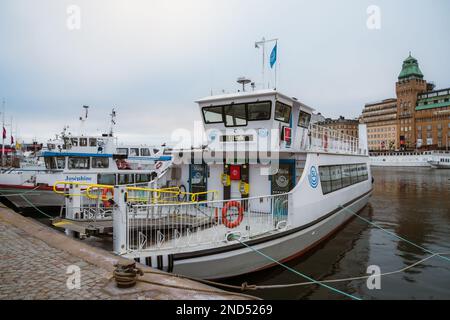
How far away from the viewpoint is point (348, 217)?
15039mm

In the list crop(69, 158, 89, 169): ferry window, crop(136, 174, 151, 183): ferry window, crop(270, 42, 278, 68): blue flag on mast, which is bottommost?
crop(136, 174, 151, 183): ferry window

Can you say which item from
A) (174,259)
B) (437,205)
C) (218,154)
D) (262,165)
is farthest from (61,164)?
(437,205)

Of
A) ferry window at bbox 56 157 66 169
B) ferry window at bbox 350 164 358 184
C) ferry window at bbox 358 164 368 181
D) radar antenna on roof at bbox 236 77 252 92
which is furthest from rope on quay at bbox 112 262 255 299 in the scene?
ferry window at bbox 56 157 66 169

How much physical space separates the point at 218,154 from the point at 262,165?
5.51 ft

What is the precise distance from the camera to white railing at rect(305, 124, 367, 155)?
11609mm

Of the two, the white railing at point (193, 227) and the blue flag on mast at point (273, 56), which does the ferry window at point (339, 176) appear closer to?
the white railing at point (193, 227)

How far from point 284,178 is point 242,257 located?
409cm

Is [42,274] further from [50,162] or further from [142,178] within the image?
[50,162]

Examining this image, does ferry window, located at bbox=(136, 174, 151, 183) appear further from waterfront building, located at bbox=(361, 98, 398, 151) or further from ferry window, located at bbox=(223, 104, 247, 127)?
waterfront building, located at bbox=(361, 98, 398, 151)

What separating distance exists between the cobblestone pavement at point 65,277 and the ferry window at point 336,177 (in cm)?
910

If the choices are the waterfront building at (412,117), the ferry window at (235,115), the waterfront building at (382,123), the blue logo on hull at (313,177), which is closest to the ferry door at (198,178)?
the ferry window at (235,115)

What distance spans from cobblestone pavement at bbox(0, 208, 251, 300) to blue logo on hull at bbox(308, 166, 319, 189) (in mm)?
5836

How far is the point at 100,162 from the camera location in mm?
21125
